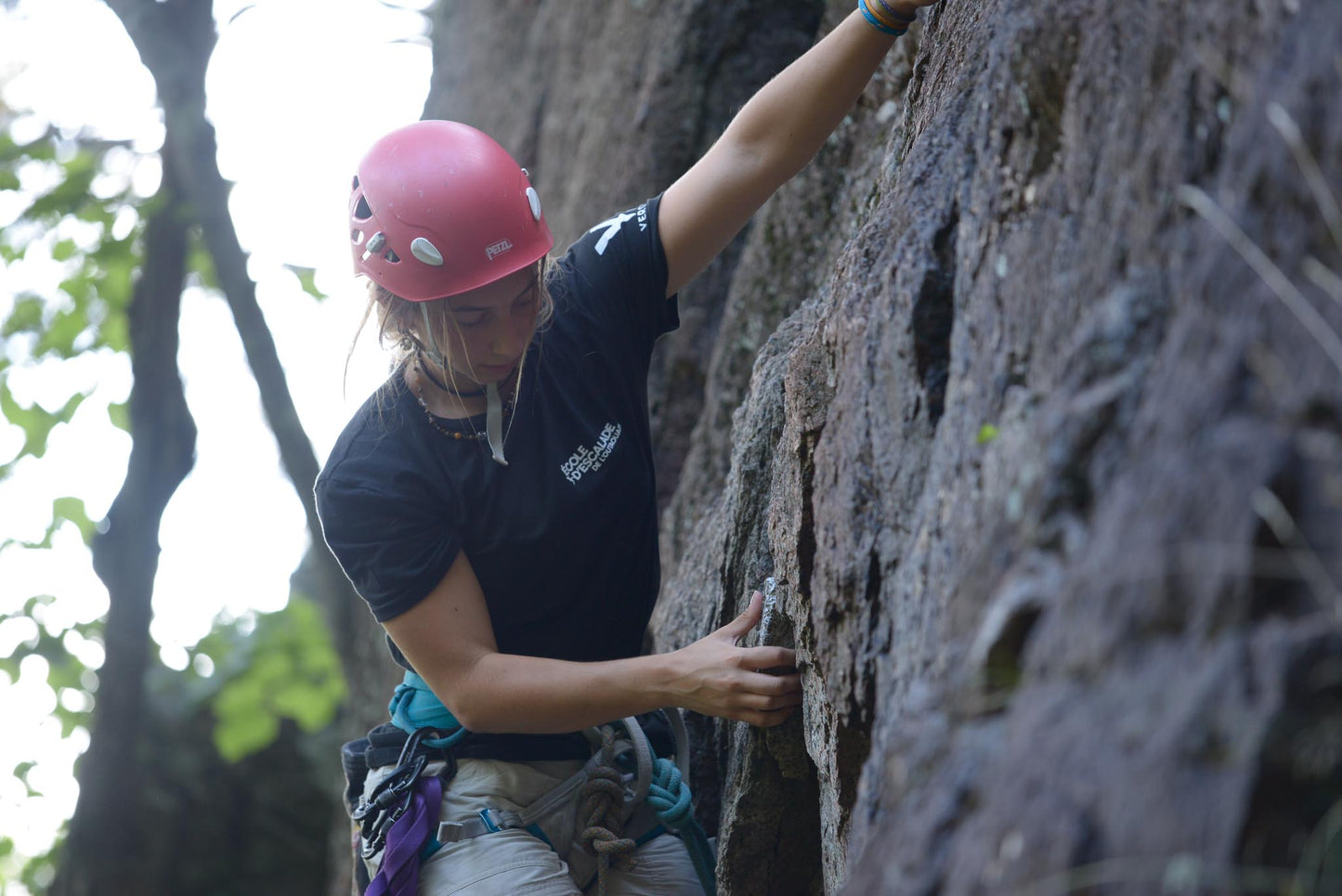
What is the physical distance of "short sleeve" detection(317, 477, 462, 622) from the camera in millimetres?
2393

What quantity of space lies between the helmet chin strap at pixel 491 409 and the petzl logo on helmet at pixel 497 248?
0.18 meters

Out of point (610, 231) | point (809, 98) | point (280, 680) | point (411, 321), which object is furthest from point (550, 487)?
point (280, 680)

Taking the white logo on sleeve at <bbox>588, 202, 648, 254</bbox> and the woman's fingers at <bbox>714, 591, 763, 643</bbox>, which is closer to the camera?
the woman's fingers at <bbox>714, 591, 763, 643</bbox>

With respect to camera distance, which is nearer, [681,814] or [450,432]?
[450,432]

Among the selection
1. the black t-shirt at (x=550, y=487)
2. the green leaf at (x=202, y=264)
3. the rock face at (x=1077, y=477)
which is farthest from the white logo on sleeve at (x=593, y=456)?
the green leaf at (x=202, y=264)

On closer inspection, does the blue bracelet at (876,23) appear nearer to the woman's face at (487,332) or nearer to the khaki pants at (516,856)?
the woman's face at (487,332)

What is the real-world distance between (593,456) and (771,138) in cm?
83

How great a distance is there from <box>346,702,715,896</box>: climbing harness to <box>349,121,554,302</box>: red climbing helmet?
3.29 feet

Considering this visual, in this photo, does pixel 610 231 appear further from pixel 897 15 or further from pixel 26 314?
pixel 26 314

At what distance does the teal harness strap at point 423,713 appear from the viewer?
2.72 metres

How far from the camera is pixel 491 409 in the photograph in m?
2.54

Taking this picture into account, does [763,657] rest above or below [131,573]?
below

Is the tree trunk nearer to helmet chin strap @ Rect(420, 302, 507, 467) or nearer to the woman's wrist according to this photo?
helmet chin strap @ Rect(420, 302, 507, 467)

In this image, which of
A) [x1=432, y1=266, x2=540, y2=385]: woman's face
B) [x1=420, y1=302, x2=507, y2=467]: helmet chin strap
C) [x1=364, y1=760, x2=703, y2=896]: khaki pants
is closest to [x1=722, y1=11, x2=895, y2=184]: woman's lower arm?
[x1=432, y1=266, x2=540, y2=385]: woman's face
